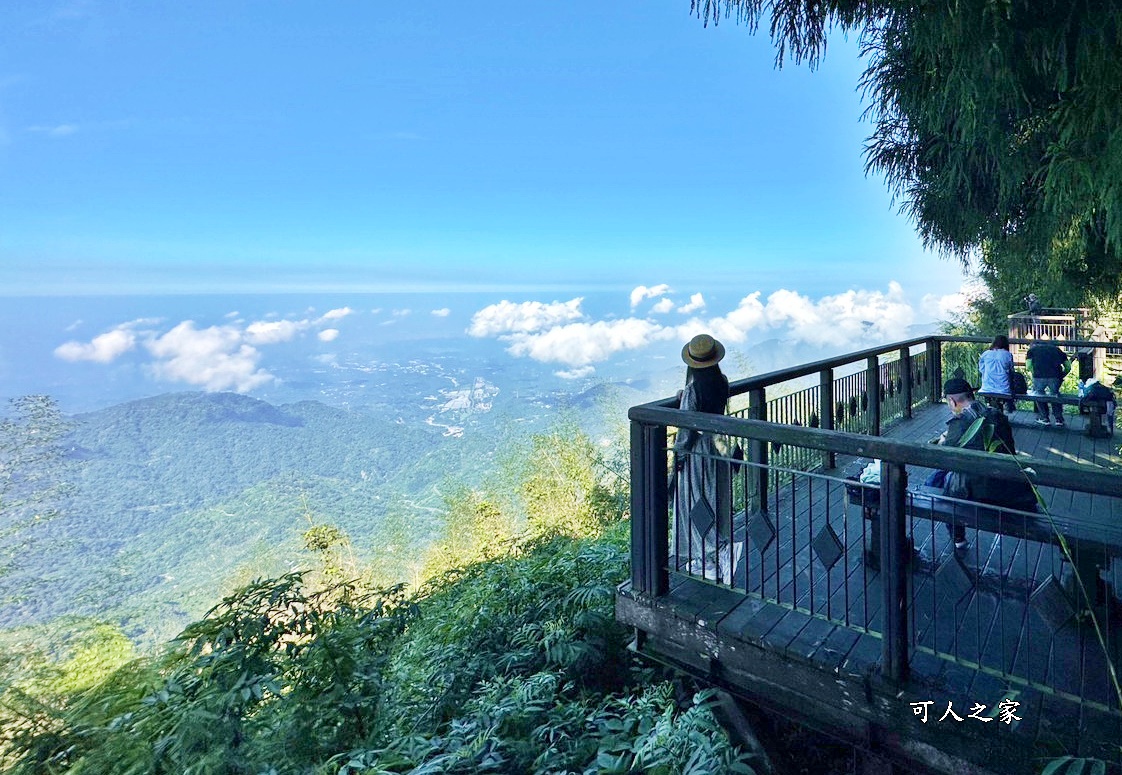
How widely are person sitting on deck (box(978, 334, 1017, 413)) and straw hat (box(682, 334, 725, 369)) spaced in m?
4.97

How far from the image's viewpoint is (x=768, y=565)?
304 centimetres

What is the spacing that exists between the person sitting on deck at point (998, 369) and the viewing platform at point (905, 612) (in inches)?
A: 122

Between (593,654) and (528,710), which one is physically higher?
(528,710)

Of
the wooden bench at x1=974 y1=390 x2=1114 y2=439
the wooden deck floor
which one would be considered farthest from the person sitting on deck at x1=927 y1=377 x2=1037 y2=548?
→ the wooden bench at x1=974 y1=390 x2=1114 y2=439

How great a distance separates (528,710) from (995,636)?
2.03 metres

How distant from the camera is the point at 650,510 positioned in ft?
8.81

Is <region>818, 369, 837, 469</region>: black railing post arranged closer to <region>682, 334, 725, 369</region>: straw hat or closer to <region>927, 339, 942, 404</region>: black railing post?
<region>682, 334, 725, 369</region>: straw hat

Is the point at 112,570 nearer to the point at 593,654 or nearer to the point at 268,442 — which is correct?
the point at 593,654

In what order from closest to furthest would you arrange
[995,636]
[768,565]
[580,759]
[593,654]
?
1. [995,636]
2. [580,759]
3. [768,565]
4. [593,654]

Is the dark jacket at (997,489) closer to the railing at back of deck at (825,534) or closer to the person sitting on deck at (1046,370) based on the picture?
the railing at back of deck at (825,534)

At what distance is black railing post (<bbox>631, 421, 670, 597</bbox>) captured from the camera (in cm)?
266

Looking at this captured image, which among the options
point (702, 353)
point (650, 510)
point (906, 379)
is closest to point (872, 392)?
point (906, 379)

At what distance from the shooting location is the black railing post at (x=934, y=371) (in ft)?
23.1

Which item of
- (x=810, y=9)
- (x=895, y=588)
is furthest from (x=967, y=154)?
(x=895, y=588)
